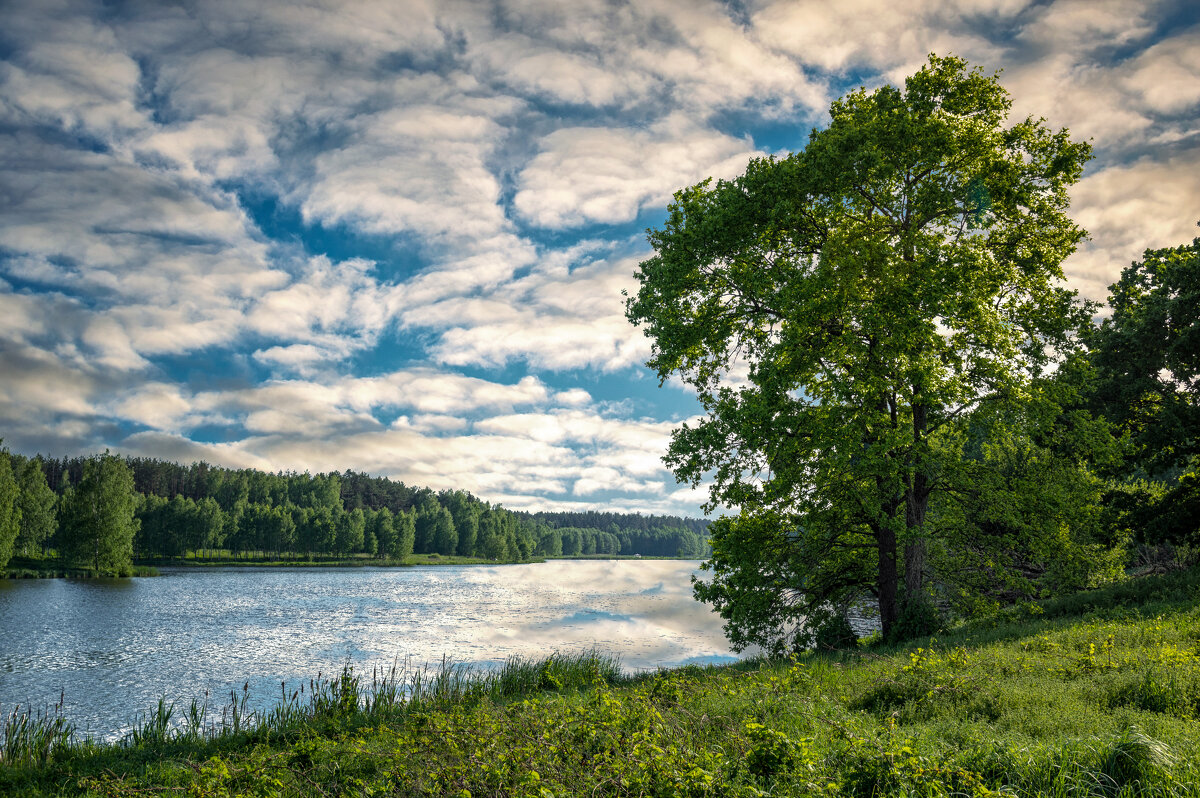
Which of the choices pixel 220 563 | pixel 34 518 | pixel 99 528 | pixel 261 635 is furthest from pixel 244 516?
pixel 261 635

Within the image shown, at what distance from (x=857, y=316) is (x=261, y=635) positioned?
36125 mm

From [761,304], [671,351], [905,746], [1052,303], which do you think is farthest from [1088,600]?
[905,746]

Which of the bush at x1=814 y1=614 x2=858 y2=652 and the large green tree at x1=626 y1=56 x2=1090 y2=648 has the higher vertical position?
the large green tree at x1=626 y1=56 x2=1090 y2=648

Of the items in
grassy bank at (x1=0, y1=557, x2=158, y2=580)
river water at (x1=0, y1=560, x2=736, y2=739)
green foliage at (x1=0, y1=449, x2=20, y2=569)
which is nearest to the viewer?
river water at (x1=0, y1=560, x2=736, y2=739)

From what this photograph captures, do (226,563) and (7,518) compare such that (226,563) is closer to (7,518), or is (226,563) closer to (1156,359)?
(7,518)

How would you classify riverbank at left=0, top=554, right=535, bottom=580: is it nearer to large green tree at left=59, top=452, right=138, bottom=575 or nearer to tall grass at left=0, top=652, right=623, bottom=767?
large green tree at left=59, top=452, right=138, bottom=575

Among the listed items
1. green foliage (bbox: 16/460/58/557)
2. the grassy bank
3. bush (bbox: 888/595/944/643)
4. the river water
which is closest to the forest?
bush (bbox: 888/595/944/643)

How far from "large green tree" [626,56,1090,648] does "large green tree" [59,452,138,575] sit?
84189 mm

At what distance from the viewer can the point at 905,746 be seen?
244 inches

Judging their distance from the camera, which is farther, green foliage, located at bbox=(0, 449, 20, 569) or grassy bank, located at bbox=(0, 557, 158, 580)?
grassy bank, located at bbox=(0, 557, 158, 580)

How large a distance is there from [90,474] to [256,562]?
39946 mm

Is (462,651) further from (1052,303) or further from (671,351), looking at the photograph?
(1052,303)

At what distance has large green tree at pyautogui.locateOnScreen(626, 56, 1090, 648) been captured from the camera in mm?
16734

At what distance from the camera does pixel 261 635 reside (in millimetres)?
35969
